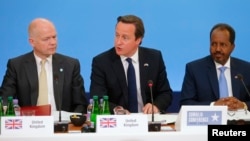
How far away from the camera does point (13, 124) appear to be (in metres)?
2.87

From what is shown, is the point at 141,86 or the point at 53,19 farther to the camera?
the point at 53,19

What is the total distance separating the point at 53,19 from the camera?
4.98 metres

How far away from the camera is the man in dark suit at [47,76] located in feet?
14.0

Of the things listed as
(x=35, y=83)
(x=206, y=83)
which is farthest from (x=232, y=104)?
(x=35, y=83)

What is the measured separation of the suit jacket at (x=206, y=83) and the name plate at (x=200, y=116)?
1.35 m

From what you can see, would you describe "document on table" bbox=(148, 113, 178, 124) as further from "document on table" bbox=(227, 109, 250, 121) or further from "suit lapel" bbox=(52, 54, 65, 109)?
"suit lapel" bbox=(52, 54, 65, 109)

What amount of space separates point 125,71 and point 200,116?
5.13ft

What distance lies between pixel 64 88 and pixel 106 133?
1.51 metres

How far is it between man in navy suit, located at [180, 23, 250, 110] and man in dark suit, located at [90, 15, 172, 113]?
0.22m

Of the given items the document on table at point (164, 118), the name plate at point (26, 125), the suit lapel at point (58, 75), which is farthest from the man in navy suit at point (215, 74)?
the name plate at point (26, 125)

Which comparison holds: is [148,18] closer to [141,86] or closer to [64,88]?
[141,86]

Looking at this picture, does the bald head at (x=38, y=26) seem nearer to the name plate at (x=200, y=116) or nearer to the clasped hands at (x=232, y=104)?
the clasped hands at (x=232, y=104)

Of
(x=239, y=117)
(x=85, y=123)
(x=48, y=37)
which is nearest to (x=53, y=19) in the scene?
(x=48, y=37)

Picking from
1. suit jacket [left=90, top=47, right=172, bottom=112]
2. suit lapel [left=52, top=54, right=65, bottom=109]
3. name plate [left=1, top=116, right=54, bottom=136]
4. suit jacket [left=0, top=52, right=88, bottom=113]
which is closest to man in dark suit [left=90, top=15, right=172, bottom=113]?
suit jacket [left=90, top=47, right=172, bottom=112]
